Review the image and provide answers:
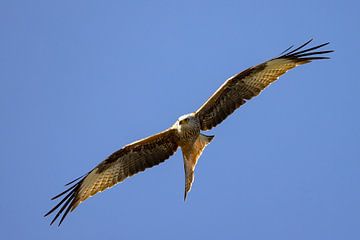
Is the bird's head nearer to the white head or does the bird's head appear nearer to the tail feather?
the white head

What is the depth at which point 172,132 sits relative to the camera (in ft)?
39.1

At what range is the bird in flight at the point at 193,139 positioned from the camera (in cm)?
1184

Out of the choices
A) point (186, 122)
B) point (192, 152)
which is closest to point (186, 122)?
point (186, 122)

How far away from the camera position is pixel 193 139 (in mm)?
11742

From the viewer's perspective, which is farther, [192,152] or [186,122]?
[192,152]

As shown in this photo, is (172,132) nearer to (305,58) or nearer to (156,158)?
(156,158)

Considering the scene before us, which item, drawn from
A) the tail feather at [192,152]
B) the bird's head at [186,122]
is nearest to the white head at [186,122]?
the bird's head at [186,122]

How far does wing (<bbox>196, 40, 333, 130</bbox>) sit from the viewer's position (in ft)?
39.3

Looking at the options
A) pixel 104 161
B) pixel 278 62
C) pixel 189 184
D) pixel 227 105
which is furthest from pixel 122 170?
pixel 278 62

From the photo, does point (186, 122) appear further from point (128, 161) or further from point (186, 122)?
point (128, 161)

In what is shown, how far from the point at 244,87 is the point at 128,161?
2.17 meters

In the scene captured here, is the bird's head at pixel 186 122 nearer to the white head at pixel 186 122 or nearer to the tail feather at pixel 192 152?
the white head at pixel 186 122

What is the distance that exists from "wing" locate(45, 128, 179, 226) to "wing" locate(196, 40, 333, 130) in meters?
0.63

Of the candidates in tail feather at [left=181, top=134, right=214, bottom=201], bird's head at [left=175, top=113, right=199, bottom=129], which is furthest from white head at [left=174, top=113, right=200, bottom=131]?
tail feather at [left=181, top=134, right=214, bottom=201]
